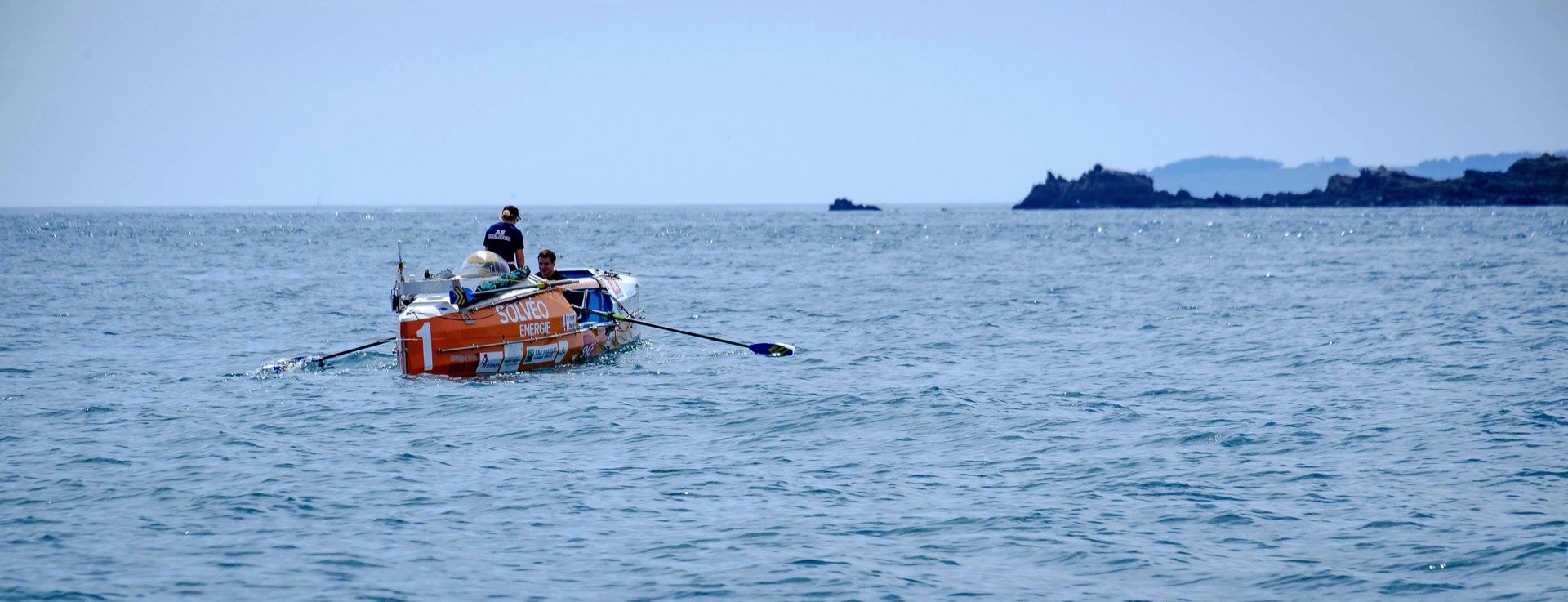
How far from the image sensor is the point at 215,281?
1818 inches

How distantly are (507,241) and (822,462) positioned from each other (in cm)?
905

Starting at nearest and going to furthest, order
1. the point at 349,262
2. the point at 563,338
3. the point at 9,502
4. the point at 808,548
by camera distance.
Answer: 1. the point at 808,548
2. the point at 9,502
3. the point at 563,338
4. the point at 349,262

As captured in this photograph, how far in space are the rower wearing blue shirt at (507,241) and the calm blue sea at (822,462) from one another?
6.75 feet

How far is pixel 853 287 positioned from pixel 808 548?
107 feet

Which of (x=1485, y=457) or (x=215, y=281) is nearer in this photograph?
(x=1485, y=457)

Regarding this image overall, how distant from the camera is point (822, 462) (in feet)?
45.0

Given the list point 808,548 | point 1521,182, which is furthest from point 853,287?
point 1521,182

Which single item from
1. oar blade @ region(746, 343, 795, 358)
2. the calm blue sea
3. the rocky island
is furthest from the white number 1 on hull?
the rocky island

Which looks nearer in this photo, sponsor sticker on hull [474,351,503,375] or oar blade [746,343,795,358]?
sponsor sticker on hull [474,351,503,375]

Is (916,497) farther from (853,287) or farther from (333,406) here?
(853,287)

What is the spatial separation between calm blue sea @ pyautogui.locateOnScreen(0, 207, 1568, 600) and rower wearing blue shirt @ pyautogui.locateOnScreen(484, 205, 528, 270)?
2057 mm

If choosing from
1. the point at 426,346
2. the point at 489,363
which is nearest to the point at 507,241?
the point at 489,363

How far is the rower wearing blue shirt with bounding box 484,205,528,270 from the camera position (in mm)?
21125

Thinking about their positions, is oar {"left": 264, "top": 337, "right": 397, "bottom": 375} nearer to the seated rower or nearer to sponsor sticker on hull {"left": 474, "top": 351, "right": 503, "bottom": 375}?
sponsor sticker on hull {"left": 474, "top": 351, "right": 503, "bottom": 375}
